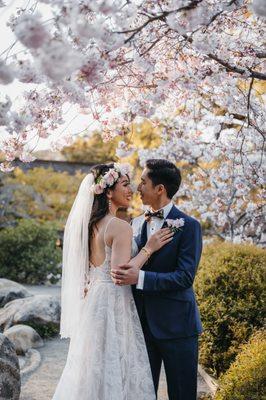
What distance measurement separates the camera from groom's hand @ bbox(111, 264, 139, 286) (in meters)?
3.61

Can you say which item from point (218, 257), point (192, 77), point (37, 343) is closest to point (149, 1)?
point (192, 77)

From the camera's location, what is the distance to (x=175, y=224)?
3721 millimetres

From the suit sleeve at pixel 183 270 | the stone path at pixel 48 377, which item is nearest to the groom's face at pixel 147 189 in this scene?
the suit sleeve at pixel 183 270

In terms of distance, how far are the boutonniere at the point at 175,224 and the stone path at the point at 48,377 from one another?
2.16 metres

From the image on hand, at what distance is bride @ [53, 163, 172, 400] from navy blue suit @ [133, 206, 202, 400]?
0.37 feet

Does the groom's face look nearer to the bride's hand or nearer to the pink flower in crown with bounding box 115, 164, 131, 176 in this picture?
the pink flower in crown with bounding box 115, 164, 131, 176

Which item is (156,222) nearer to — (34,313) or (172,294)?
(172,294)

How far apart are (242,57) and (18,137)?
1.78 metres

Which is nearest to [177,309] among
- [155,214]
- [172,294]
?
[172,294]

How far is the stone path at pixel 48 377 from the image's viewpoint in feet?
17.5

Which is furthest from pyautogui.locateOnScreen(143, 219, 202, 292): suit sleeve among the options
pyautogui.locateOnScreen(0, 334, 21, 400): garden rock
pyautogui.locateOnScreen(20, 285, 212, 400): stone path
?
pyautogui.locateOnScreen(20, 285, 212, 400): stone path

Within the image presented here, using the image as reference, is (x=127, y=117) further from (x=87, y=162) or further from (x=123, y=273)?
(x=87, y=162)

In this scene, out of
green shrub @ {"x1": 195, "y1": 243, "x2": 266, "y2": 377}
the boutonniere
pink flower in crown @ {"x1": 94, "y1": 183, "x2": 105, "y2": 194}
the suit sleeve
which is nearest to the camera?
the suit sleeve

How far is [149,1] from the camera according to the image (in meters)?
3.31
